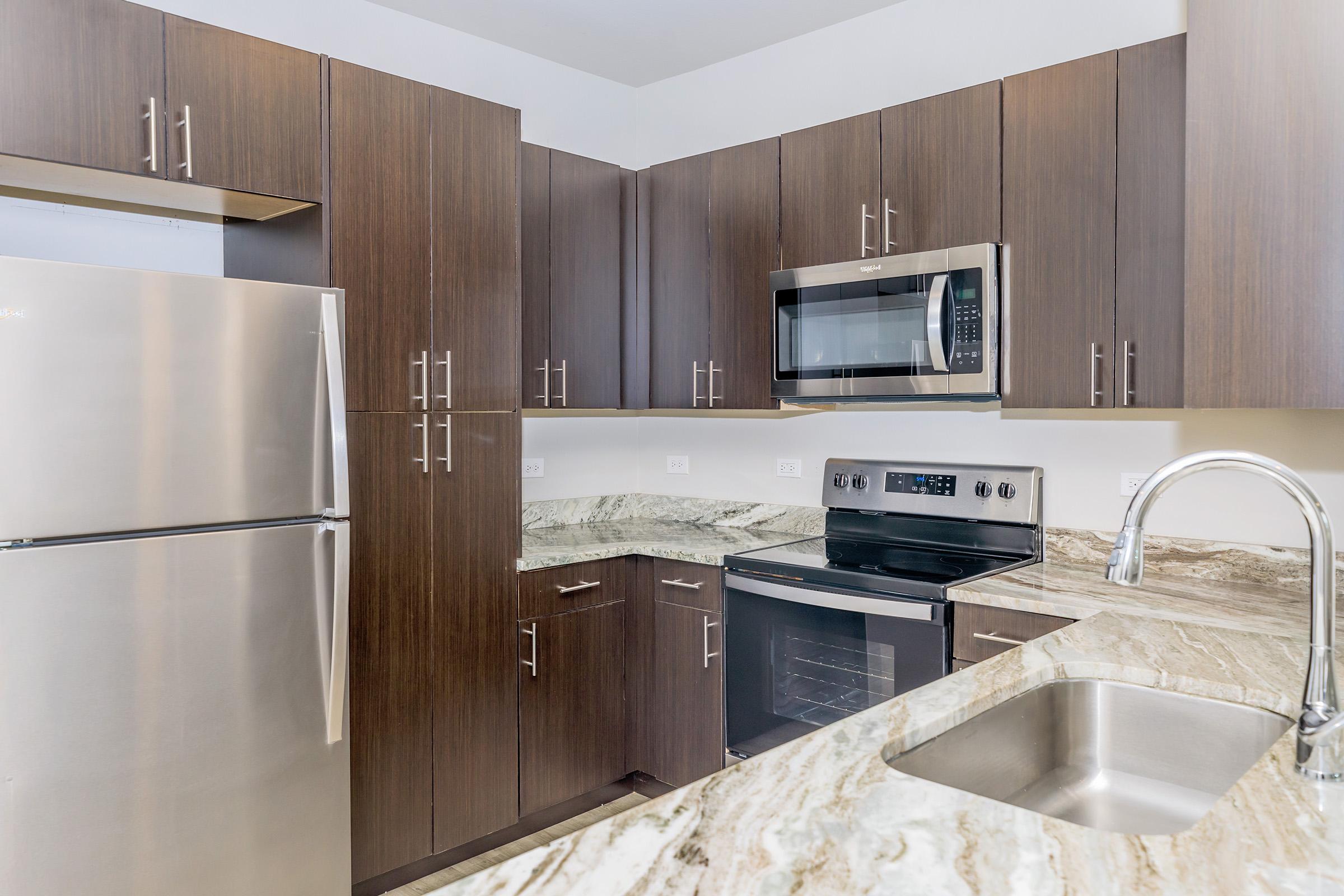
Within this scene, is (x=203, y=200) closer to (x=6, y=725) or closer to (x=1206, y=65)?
(x=6, y=725)

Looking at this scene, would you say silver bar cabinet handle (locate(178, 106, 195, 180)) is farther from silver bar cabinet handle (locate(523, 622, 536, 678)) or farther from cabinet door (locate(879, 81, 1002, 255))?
cabinet door (locate(879, 81, 1002, 255))

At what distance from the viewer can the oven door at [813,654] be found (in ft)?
7.77

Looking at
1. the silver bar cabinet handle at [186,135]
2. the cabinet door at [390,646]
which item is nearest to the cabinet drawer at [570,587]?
the cabinet door at [390,646]

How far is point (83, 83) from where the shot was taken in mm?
1991

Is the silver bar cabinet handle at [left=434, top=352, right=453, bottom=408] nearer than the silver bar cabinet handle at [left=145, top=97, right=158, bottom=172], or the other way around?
the silver bar cabinet handle at [left=145, top=97, right=158, bottom=172]

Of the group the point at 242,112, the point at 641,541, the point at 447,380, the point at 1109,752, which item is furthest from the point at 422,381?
the point at 1109,752

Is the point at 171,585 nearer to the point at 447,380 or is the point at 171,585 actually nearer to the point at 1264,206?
the point at 447,380

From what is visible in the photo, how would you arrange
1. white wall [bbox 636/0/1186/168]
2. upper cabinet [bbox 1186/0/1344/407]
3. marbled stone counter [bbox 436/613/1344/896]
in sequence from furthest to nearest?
1. white wall [bbox 636/0/1186/168]
2. upper cabinet [bbox 1186/0/1344/407]
3. marbled stone counter [bbox 436/613/1344/896]

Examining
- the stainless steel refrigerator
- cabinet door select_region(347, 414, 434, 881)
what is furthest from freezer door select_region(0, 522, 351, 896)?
cabinet door select_region(347, 414, 434, 881)

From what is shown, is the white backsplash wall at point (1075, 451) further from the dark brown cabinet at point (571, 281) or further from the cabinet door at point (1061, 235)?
the dark brown cabinet at point (571, 281)

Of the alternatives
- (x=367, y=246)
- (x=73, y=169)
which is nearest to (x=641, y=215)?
(x=367, y=246)

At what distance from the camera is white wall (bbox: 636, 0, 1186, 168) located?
2.67m

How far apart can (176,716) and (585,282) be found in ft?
6.45

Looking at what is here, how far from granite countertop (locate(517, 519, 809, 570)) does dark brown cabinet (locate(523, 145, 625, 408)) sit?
496 millimetres
